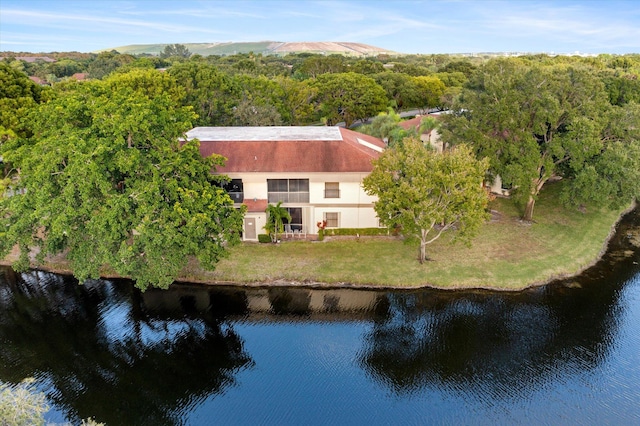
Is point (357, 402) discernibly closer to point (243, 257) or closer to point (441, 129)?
point (243, 257)

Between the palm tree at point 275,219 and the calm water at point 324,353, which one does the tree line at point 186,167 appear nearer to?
the calm water at point 324,353

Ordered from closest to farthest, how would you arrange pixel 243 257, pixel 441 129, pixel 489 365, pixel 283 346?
1. pixel 489 365
2. pixel 283 346
3. pixel 243 257
4. pixel 441 129

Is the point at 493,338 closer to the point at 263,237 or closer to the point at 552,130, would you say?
the point at 263,237

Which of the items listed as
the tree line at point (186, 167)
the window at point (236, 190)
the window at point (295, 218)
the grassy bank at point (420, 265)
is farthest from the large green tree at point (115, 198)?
the window at point (295, 218)

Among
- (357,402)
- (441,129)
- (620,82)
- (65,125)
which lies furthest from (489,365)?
(620,82)

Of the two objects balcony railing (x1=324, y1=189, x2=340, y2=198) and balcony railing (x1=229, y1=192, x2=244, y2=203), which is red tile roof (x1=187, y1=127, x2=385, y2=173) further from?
balcony railing (x1=229, y1=192, x2=244, y2=203)

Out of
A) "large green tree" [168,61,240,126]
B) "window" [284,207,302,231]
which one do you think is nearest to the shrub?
"window" [284,207,302,231]
